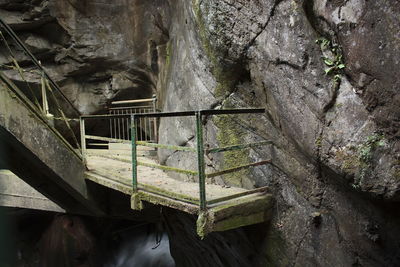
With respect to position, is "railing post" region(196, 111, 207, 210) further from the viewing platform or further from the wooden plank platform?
the wooden plank platform

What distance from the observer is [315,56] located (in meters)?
3.36

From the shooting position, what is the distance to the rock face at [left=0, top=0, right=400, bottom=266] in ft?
9.34

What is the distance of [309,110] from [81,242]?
7.18 meters

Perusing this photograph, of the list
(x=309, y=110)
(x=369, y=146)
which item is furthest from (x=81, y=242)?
(x=369, y=146)

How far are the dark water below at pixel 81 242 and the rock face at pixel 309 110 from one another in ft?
12.2

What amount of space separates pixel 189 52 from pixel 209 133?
153 cm

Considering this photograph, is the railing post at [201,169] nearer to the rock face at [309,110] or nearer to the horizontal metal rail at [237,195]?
the horizontal metal rail at [237,195]

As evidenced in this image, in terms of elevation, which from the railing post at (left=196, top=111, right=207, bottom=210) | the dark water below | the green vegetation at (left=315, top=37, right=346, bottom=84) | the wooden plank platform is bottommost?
the dark water below

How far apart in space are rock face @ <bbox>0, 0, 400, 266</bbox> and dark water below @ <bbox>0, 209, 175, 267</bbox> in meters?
3.73

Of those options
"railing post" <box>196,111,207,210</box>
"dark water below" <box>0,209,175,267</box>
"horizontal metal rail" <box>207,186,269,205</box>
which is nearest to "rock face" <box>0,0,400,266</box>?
"horizontal metal rail" <box>207,186,269,205</box>

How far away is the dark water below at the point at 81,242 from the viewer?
27.2ft

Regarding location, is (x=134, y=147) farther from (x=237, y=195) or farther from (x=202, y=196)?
(x=237, y=195)

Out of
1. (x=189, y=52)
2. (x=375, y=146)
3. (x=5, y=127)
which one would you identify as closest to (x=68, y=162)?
(x=5, y=127)

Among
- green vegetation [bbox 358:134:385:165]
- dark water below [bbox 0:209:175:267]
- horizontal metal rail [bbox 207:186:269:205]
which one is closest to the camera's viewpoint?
green vegetation [bbox 358:134:385:165]
